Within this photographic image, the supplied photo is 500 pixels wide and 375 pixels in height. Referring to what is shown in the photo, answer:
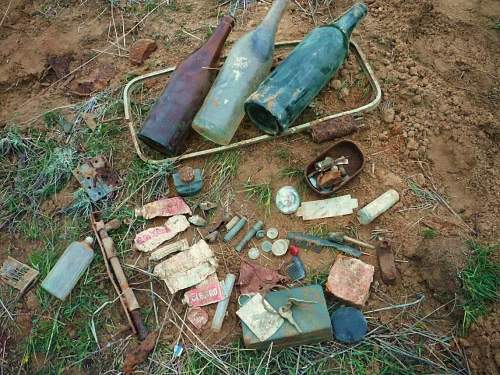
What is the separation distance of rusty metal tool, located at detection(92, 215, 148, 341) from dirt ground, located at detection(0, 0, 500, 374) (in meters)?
0.12

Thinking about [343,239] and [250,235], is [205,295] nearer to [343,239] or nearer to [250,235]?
[250,235]

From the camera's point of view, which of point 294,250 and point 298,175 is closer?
point 294,250

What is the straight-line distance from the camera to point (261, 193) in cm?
248

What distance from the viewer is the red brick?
2.16 m

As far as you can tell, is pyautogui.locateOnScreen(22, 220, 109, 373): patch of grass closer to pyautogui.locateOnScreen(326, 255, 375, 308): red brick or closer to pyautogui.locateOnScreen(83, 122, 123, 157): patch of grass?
pyautogui.locateOnScreen(83, 122, 123, 157): patch of grass

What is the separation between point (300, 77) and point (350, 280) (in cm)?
107

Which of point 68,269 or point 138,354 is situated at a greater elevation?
point 68,269

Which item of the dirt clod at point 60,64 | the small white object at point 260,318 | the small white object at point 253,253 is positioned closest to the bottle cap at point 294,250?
the small white object at point 253,253

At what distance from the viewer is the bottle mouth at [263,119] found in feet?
7.96

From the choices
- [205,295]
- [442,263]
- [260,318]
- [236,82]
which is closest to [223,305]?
[205,295]

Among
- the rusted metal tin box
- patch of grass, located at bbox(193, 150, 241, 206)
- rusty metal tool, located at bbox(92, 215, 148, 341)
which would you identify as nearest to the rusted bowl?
patch of grass, located at bbox(193, 150, 241, 206)

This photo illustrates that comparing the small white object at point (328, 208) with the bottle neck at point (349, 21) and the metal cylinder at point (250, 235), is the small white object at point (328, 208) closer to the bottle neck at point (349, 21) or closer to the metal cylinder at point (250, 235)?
the metal cylinder at point (250, 235)

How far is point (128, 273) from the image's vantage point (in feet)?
7.69

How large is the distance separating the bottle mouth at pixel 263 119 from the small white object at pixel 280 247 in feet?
1.93
